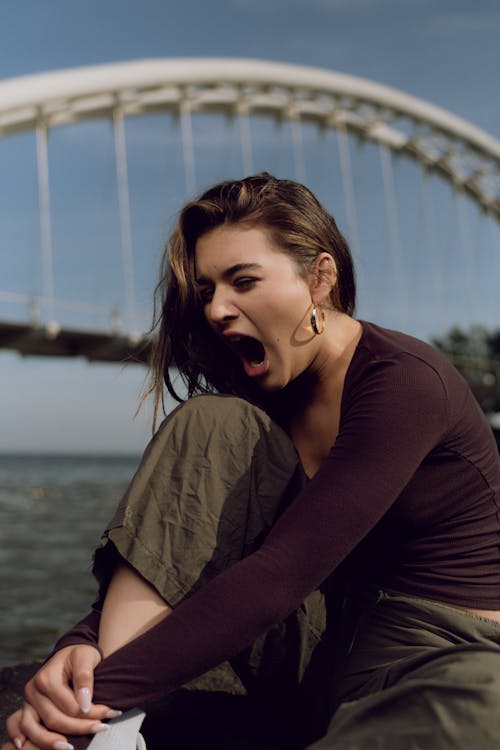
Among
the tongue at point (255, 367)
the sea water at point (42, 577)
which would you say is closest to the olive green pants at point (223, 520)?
the tongue at point (255, 367)

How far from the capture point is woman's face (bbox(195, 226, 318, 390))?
5.85 ft

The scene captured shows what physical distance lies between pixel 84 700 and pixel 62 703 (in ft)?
0.19

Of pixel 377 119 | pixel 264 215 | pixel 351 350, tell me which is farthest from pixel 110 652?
pixel 377 119

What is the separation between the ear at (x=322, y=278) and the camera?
1.82 meters

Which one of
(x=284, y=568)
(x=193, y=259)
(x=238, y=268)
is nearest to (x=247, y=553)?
(x=284, y=568)

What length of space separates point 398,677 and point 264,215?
0.93 metres

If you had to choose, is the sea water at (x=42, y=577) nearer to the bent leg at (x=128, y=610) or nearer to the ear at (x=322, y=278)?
the bent leg at (x=128, y=610)

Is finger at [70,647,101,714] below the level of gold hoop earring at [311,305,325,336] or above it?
below

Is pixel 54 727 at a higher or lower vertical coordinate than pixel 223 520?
lower

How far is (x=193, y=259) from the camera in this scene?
6.39ft

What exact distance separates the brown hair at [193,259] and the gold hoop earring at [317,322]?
0.08 metres

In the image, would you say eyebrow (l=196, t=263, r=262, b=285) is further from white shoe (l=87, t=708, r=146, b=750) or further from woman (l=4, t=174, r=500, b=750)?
white shoe (l=87, t=708, r=146, b=750)

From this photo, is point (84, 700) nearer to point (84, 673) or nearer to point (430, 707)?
point (84, 673)

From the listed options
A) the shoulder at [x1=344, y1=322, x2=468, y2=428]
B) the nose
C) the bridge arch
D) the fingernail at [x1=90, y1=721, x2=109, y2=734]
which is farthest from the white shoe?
the bridge arch
